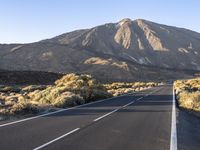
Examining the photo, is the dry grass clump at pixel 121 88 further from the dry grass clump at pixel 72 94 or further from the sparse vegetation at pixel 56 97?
the sparse vegetation at pixel 56 97

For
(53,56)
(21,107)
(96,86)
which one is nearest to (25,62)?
(53,56)

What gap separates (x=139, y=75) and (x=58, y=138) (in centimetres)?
15912

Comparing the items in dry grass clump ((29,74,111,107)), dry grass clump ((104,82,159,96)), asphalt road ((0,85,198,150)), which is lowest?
dry grass clump ((104,82,159,96))

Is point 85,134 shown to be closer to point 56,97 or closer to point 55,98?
point 55,98

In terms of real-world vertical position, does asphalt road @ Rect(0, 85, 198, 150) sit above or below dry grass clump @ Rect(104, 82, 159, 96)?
above

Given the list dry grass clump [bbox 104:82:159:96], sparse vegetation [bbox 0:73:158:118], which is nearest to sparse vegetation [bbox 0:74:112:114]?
sparse vegetation [bbox 0:73:158:118]

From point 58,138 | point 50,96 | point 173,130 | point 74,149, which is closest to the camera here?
point 74,149

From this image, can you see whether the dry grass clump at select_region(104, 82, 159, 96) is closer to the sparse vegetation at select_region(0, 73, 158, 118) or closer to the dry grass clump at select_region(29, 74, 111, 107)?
the dry grass clump at select_region(29, 74, 111, 107)

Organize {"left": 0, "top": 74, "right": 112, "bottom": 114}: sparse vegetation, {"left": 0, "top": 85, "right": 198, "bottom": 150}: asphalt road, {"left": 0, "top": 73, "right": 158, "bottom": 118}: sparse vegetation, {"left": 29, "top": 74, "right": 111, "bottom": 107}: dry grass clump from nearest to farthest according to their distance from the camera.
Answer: {"left": 0, "top": 85, "right": 198, "bottom": 150}: asphalt road < {"left": 0, "top": 73, "right": 158, "bottom": 118}: sparse vegetation < {"left": 0, "top": 74, "right": 112, "bottom": 114}: sparse vegetation < {"left": 29, "top": 74, "right": 111, "bottom": 107}: dry grass clump

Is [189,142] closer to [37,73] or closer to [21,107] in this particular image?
[21,107]

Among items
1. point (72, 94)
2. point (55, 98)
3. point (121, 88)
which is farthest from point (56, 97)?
point (121, 88)

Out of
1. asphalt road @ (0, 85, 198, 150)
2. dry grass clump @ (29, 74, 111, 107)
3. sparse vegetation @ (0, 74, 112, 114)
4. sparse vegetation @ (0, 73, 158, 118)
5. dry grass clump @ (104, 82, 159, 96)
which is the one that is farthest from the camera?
dry grass clump @ (104, 82, 159, 96)

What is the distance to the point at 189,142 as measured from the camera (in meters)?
13.4

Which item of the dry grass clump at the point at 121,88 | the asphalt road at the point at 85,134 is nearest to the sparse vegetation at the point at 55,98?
the asphalt road at the point at 85,134
